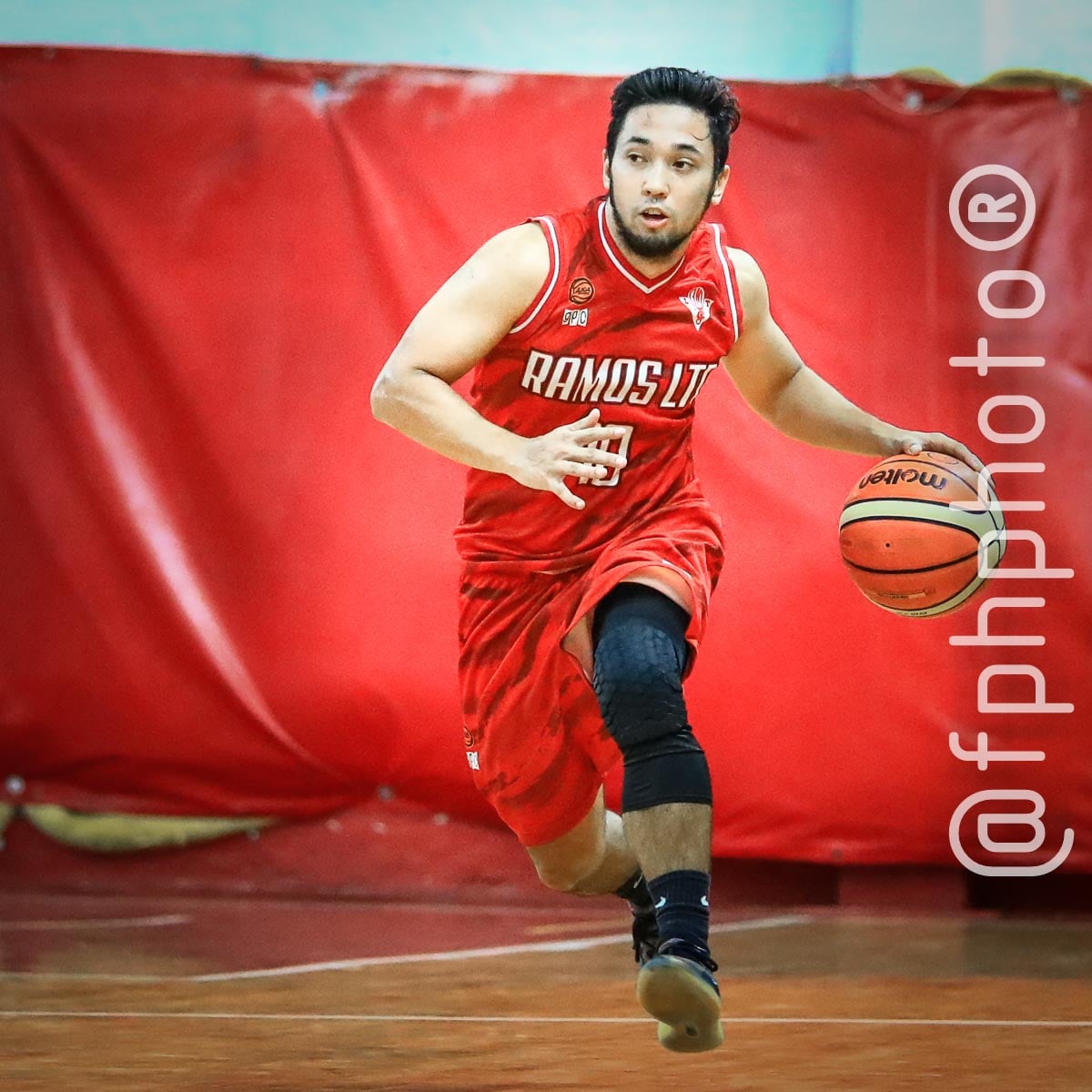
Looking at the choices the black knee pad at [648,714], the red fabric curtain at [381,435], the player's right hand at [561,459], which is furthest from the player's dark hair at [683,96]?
the red fabric curtain at [381,435]

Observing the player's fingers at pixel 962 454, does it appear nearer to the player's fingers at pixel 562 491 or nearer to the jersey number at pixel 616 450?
the jersey number at pixel 616 450

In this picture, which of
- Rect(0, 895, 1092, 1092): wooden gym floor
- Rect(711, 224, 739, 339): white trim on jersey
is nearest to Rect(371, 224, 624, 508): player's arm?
Rect(711, 224, 739, 339): white trim on jersey

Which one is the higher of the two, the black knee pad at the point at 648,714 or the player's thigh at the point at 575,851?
the black knee pad at the point at 648,714

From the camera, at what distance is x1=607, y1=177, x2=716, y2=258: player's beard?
9.28 ft

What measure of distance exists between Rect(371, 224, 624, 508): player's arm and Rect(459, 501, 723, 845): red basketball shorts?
0.85 ft

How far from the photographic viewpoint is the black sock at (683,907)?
2.35 m

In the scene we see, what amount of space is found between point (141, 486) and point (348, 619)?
70 centimetres

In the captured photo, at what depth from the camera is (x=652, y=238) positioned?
2.83m

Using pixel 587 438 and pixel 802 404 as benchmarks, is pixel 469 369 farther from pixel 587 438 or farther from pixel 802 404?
pixel 802 404

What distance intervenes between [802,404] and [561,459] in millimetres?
860

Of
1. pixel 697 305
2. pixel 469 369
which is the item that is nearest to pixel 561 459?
pixel 469 369

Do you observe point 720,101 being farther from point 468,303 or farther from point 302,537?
point 302,537

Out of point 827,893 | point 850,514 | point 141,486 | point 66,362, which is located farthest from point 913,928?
point 66,362

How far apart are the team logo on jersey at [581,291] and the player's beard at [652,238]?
96mm
